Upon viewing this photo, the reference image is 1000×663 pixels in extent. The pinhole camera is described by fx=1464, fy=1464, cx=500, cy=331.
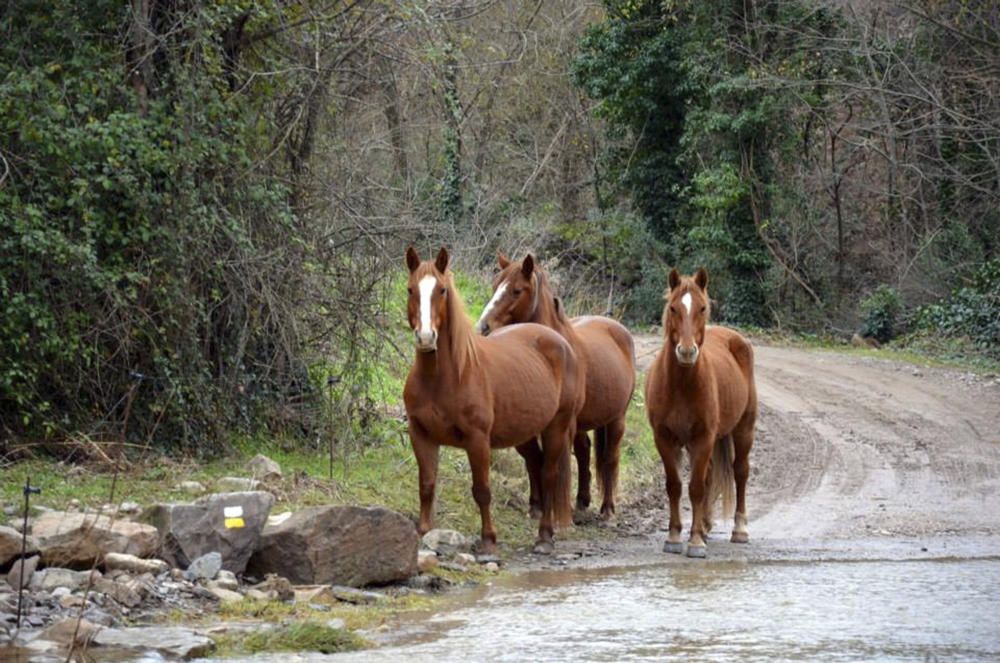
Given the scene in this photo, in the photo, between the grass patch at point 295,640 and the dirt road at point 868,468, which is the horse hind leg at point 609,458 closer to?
the dirt road at point 868,468

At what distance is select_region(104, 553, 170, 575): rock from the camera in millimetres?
8625

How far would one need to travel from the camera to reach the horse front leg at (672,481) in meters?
12.0

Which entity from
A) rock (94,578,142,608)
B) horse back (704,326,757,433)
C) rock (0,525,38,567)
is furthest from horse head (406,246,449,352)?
rock (0,525,38,567)

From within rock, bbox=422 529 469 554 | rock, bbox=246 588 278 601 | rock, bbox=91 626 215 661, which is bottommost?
rock, bbox=422 529 469 554

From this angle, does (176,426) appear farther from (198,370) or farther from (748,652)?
(748,652)

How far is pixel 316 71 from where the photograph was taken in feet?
45.4

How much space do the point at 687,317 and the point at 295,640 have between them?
195 inches

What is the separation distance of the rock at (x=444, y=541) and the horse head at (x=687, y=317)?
2237mm

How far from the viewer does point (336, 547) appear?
31.1ft

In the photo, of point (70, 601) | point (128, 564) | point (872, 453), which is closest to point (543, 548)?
point (128, 564)

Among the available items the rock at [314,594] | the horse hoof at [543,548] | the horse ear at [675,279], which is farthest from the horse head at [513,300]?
the rock at [314,594]

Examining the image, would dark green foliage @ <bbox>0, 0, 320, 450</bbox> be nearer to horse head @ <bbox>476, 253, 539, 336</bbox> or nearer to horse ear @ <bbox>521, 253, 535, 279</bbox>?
horse head @ <bbox>476, 253, 539, 336</bbox>

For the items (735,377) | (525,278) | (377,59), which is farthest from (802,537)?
(377,59)

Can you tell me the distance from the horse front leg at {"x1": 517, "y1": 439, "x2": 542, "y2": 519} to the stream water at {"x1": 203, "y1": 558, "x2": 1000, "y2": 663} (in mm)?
A: 2107
